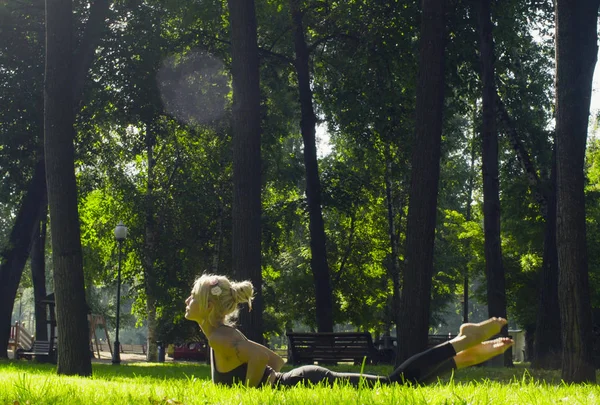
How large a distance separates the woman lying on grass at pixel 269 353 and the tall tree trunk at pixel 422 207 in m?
5.72

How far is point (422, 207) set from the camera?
1228 centimetres

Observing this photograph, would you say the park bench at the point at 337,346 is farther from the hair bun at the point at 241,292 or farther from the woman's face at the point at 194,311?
the woman's face at the point at 194,311

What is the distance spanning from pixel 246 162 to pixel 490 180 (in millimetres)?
9591

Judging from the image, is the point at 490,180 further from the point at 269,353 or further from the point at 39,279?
the point at 39,279

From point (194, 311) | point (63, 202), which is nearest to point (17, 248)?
point (63, 202)

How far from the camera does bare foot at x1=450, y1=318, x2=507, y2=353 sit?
6177 mm

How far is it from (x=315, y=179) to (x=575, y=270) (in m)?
14.0

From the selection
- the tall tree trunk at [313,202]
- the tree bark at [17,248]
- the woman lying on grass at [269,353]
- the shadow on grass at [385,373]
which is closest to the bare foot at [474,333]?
the woman lying on grass at [269,353]

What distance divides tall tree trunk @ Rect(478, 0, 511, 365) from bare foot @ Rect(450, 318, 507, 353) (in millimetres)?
14513

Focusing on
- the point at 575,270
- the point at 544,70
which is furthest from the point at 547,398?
the point at 544,70

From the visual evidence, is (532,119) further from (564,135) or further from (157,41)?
(564,135)

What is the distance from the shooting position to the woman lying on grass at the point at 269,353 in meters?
6.18

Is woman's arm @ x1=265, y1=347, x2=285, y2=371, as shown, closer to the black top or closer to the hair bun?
the black top

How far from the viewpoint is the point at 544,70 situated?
30.7 metres
